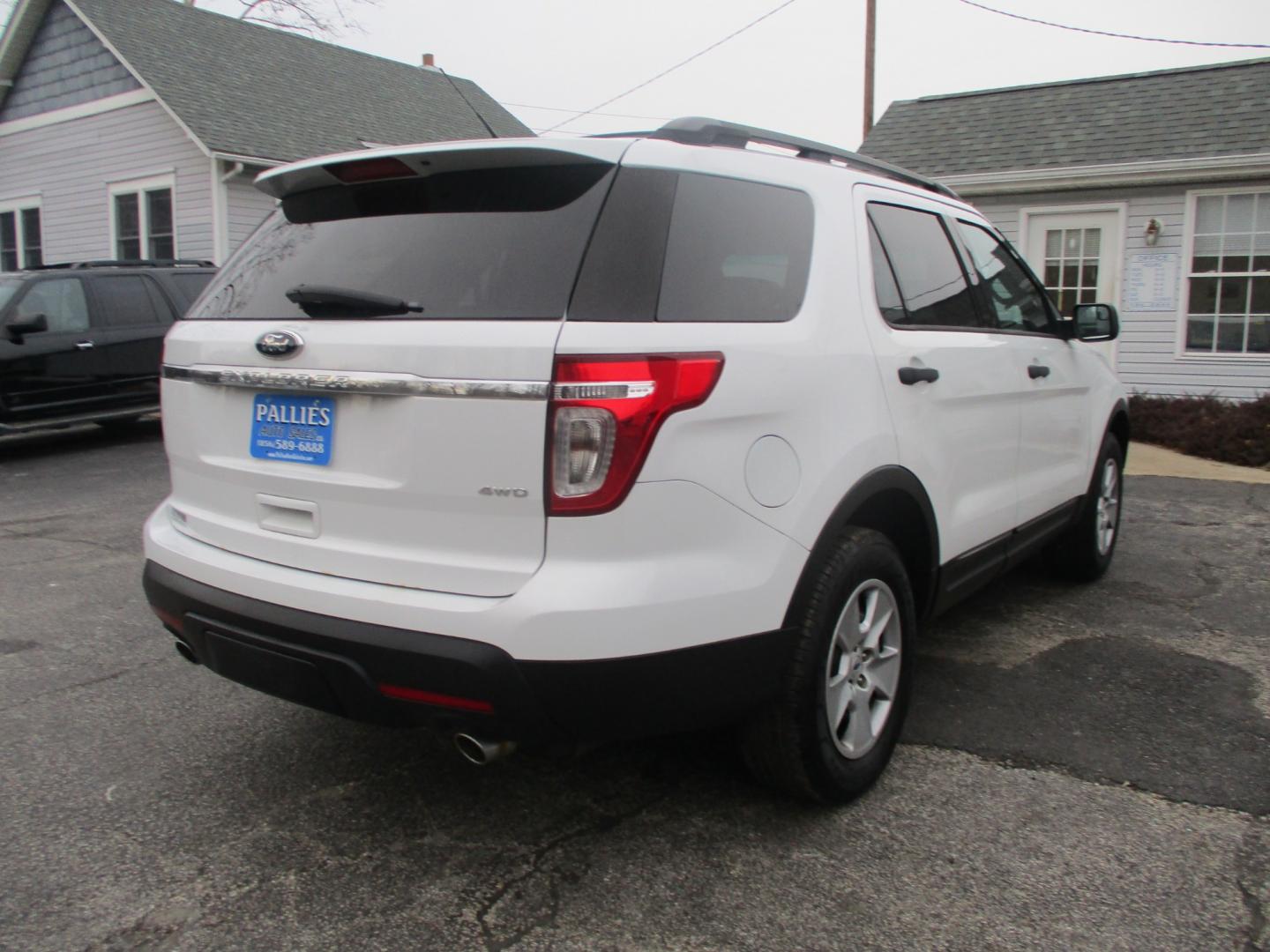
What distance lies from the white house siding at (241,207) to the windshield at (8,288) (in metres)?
5.56

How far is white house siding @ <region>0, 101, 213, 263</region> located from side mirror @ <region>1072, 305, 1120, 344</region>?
46.0 feet

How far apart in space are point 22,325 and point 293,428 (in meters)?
8.59

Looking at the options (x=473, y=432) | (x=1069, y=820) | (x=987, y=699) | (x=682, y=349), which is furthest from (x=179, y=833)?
(x=987, y=699)

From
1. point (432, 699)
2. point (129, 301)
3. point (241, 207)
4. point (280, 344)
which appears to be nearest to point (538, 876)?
point (432, 699)

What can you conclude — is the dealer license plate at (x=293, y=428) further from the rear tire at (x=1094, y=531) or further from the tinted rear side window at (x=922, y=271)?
the rear tire at (x=1094, y=531)

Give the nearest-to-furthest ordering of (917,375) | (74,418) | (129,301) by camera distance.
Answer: (917,375)
(74,418)
(129,301)

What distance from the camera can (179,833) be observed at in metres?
2.95

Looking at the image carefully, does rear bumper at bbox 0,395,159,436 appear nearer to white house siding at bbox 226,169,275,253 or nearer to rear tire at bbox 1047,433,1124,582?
white house siding at bbox 226,169,275,253

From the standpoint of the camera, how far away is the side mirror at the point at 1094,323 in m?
4.84

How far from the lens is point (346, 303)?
265 cm

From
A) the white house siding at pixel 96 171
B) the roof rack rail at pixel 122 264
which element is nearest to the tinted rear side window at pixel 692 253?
the roof rack rail at pixel 122 264

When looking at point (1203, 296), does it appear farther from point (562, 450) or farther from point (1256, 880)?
point (562, 450)

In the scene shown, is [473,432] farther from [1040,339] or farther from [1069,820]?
[1040,339]

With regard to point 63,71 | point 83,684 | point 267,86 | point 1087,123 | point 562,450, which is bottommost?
point 83,684
